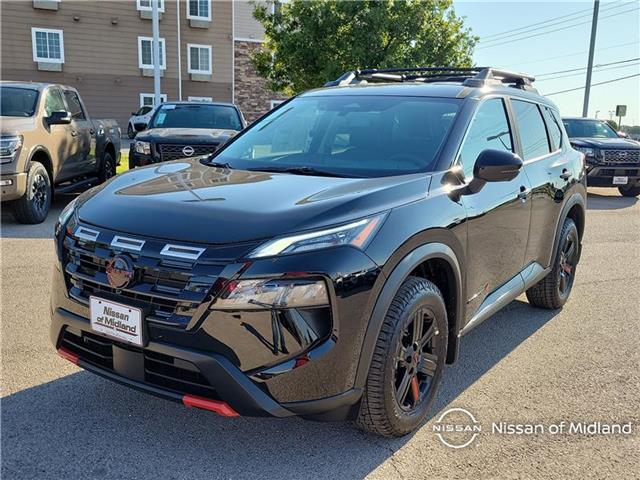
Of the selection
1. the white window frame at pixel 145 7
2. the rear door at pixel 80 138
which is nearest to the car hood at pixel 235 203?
the rear door at pixel 80 138

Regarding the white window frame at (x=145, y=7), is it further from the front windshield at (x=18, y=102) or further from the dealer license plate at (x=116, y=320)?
the dealer license plate at (x=116, y=320)

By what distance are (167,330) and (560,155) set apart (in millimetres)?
3696

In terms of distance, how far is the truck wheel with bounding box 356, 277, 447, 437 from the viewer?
2.57 m

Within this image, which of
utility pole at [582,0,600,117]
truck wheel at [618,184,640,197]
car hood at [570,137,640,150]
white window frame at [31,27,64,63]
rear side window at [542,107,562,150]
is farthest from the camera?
white window frame at [31,27,64,63]

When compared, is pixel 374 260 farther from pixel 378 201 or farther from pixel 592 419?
pixel 592 419

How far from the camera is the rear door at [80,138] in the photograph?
8.88m

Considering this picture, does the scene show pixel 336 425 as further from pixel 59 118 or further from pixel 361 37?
pixel 361 37

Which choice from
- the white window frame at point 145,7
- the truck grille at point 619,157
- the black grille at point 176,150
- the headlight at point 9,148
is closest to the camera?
the headlight at point 9,148

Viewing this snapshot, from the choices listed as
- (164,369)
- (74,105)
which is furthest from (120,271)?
(74,105)

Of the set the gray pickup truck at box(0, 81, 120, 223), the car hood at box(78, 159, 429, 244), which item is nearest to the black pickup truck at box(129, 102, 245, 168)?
the gray pickup truck at box(0, 81, 120, 223)

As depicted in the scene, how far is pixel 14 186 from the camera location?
7.15 meters

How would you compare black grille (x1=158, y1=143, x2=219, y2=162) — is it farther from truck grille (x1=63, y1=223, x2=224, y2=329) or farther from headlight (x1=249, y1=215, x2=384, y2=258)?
headlight (x1=249, y1=215, x2=384, y2=258)

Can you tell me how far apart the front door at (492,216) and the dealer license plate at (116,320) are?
179 centimetres

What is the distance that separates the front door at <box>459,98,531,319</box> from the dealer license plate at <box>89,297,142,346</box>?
1.79 m
